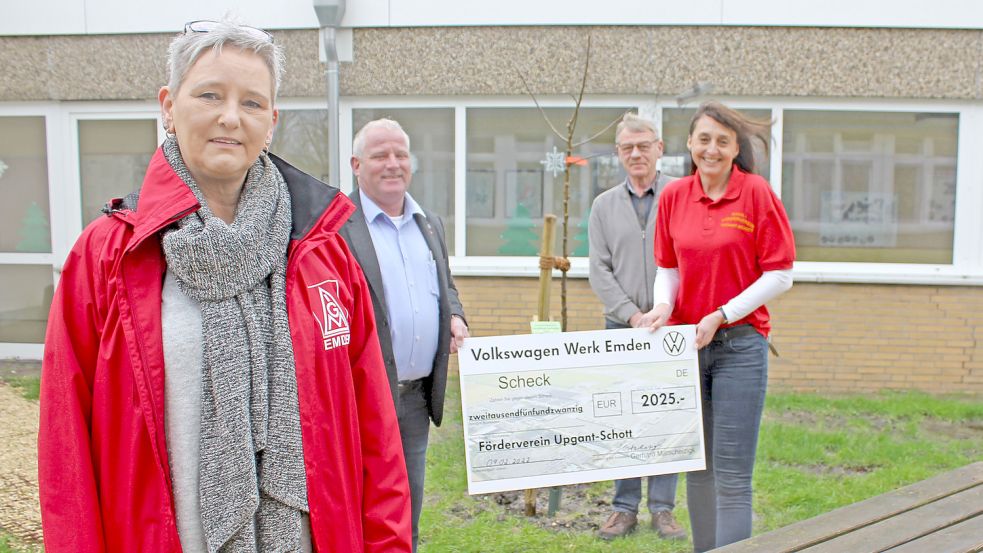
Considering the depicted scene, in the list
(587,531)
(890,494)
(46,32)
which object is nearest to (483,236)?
(587,531)

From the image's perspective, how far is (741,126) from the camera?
340 cm

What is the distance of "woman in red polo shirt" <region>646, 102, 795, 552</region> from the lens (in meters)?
3.31

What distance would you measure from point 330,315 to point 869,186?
7.11 m

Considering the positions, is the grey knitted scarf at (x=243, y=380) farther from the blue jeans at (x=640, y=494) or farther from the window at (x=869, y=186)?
the window at (x=869, y=186)

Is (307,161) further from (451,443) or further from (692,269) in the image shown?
(692,269)

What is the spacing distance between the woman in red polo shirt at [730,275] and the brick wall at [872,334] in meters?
4.02

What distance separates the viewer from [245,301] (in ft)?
5.53

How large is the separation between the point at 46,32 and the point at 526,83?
4.53 meters

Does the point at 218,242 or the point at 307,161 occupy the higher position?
the point at 307,161

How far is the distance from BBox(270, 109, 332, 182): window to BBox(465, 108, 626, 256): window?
1.35m

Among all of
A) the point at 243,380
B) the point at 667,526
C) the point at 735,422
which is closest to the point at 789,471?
the point at 667,526

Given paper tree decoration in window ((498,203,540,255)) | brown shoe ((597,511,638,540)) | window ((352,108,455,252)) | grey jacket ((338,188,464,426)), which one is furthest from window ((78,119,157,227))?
brown shoe ((597,511,638,540))

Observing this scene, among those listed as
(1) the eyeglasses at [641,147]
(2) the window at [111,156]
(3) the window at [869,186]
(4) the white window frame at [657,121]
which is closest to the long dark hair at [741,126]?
(1) the eyeglasses at [641,147]

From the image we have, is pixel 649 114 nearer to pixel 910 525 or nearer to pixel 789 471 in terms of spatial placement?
pixel 789 471
